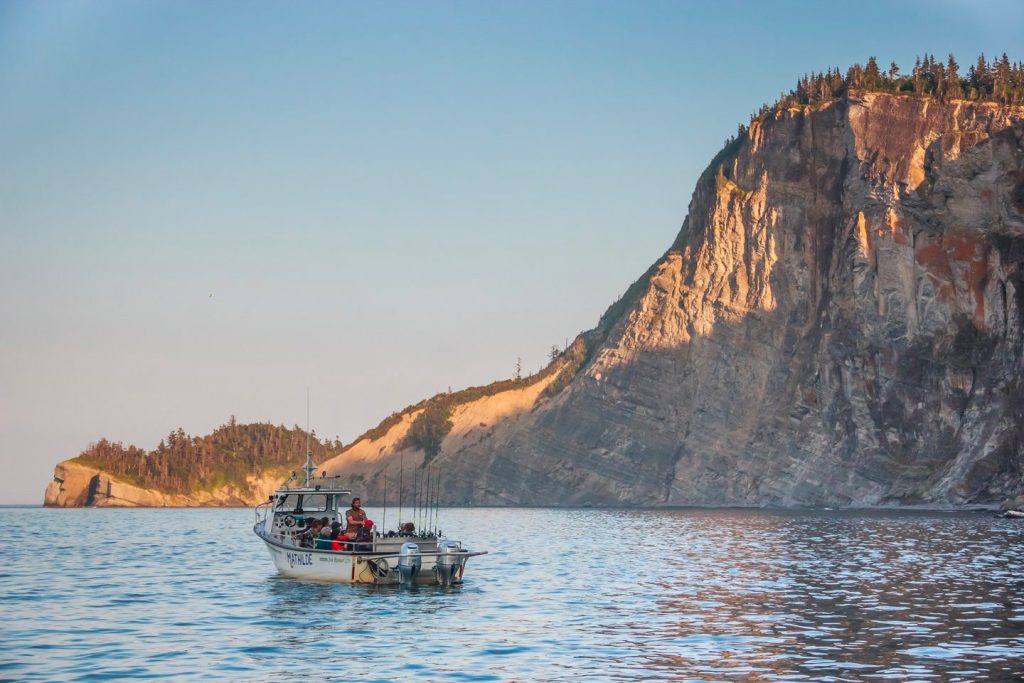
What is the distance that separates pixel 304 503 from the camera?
49.9m

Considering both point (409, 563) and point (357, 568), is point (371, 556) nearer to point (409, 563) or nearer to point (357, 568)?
point (357, 568)

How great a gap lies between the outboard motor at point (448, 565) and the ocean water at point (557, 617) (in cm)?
66

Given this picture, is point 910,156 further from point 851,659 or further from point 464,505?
point 851,659

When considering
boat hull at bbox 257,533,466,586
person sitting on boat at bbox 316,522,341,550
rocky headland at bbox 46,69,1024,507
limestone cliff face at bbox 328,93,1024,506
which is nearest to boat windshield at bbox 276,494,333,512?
person sitting on boat at bbox 316,522,341,550

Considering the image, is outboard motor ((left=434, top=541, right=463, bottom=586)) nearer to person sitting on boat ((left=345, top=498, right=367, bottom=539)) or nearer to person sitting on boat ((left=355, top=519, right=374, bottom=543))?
person sitting on boat ((left=355, top=519, right=374, bottom=543))

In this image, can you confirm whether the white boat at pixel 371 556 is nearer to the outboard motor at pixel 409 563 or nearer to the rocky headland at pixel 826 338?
the outboard motor at pixel 409 563

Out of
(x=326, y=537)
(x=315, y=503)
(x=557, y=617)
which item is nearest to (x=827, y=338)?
(x=315, y=503)

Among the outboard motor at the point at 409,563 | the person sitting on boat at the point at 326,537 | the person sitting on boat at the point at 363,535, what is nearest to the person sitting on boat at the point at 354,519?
the person sitting on boat at the point at 363,535

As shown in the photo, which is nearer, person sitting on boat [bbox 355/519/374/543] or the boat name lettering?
person sitting on boat [bbox 355/519/374/543]

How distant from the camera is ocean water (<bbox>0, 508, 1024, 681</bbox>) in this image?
25.0 meters

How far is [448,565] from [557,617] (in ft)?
28.4

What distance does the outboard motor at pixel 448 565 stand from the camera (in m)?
41.4

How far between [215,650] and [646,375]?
117940mm

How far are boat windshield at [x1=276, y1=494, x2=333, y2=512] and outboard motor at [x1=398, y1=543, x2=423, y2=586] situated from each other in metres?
8.94
